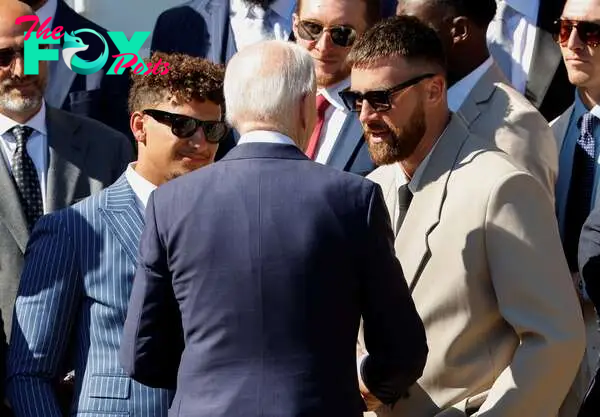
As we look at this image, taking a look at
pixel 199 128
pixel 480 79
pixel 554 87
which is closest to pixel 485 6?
pixel 480 79

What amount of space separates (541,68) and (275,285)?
263 cm

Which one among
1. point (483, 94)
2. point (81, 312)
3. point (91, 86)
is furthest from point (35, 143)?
point (483, 94)

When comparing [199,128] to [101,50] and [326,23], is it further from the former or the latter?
[101,50]

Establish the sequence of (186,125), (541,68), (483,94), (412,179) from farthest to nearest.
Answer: (541,68) < (483,94) < (186,125) < (412,179)

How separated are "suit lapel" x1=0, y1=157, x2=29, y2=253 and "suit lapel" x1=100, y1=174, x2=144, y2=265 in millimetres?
879

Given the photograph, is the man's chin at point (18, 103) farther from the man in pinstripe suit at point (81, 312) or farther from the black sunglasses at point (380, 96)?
the black sunglasses at point (380, 96)

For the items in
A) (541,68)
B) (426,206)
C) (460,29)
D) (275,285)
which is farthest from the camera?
(541,68)

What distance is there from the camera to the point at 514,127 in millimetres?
4582

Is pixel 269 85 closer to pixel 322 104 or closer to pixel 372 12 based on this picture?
pixel 322 104

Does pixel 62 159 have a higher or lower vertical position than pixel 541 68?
lower

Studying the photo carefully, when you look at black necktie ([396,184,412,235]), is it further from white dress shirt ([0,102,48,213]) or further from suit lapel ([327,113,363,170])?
white dress shirt ([0,102,48,213])

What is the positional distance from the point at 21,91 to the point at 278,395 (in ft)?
8.24

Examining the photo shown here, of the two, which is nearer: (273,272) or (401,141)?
(273,272)

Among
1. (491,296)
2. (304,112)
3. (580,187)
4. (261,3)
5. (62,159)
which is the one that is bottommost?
(62,159)
